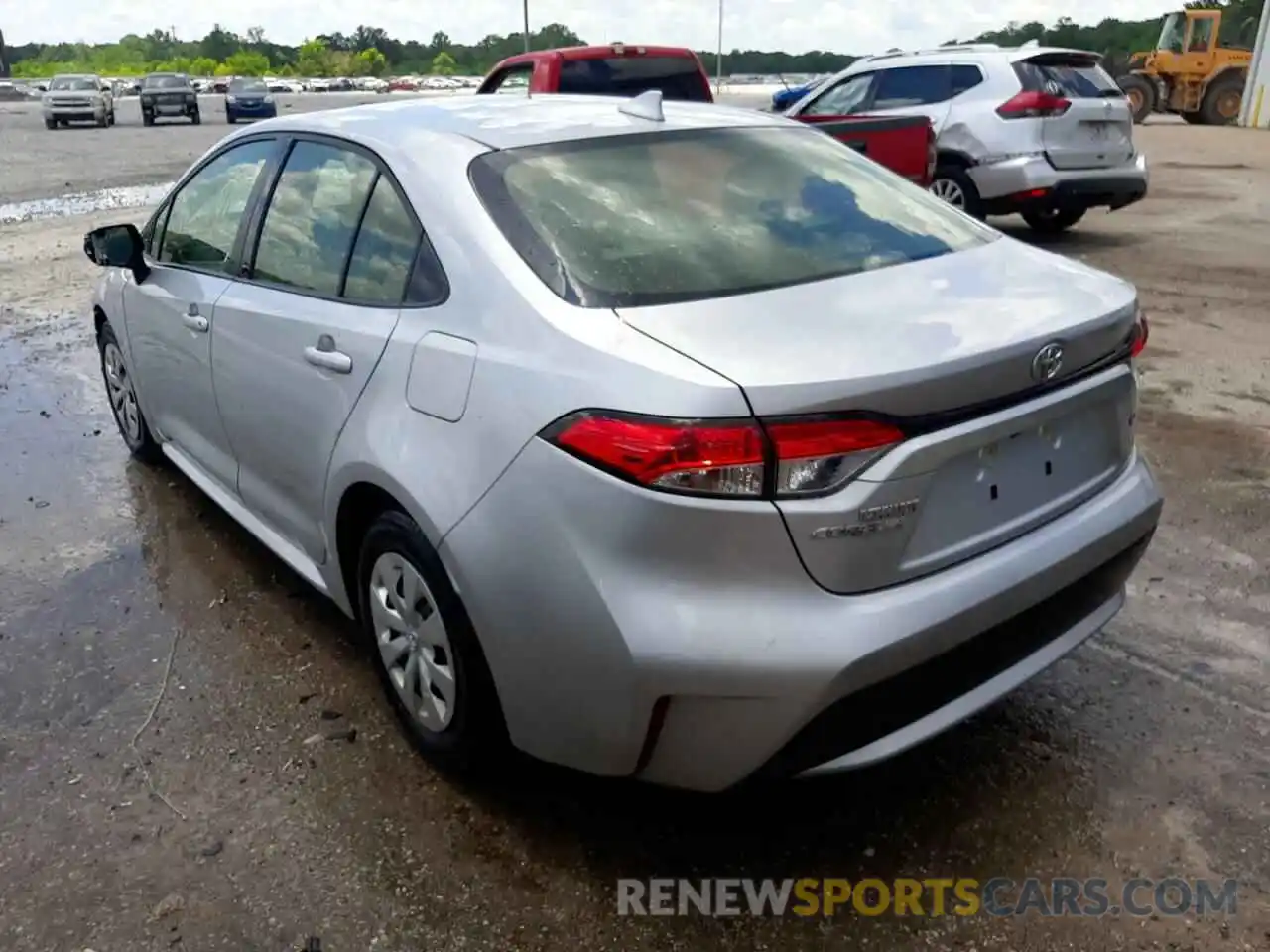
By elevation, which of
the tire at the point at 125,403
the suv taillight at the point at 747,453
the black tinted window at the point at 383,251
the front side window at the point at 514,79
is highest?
the front side window at the point at 514,79

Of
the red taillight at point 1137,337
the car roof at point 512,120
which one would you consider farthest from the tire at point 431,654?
the red taillight at point 1137,337

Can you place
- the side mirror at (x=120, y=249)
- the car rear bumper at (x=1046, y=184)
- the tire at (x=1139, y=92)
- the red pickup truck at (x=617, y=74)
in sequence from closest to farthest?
1. the side mirror at (x=120, y=249)
2. the car rear bumper at (x=1046, y=184)
3. the red pickup truck at (x=617, y=74)
4. the tire at (x=1139, y=92)

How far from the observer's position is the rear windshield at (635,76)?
10.4 m

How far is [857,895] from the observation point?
→ 248 centimetres

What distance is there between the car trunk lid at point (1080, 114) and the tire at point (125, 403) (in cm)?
796

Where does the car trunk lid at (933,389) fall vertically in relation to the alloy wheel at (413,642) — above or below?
above

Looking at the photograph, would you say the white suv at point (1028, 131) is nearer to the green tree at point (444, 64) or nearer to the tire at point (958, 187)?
the tire at point (958, 187)

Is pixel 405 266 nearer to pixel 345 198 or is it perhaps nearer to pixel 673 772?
pixel 345 198

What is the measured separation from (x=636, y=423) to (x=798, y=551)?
1.27 ft

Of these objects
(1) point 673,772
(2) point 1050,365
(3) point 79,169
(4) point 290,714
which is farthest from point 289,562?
(3) point 79,169

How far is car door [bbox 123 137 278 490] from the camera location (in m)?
3.71

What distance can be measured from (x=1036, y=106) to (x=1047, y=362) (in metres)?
8.49

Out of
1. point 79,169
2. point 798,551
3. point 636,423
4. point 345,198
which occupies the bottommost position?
point 79,169

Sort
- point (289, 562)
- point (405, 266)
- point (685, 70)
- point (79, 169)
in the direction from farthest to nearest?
point (79, 169) → point (685, 70) → point (289, 562) → point (405, 266)
